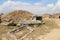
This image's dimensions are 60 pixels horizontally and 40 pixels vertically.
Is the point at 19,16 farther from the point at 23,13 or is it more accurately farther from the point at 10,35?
the point at 10,35

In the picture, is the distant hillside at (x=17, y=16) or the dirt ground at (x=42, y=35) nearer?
the dirt ground at (x=42, y=35)

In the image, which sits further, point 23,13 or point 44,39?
point 23,13

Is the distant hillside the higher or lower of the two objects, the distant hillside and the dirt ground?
the higher

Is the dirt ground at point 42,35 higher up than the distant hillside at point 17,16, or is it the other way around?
the distant hillside at point 17,16

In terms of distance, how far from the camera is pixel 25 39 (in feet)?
67.8

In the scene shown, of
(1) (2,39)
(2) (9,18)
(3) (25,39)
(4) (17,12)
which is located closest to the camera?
(3) (25,39)

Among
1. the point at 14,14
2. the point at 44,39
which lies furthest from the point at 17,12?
the point at 44,39

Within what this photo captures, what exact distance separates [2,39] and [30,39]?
6408mm

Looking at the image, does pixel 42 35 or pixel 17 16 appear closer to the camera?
pixel 42 35

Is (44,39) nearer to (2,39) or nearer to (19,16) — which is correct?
(2,39)

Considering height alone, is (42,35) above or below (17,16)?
below

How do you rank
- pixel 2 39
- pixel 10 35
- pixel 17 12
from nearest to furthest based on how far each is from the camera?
1. pixel 10 35
2. pixel 2 39
3. pixel 17 12

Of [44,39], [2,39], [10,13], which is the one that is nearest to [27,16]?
[10,13]

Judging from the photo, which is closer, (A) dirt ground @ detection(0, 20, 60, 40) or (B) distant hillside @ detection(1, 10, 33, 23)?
(A) dirt ground @ detection(0, 20, 60, 40)
